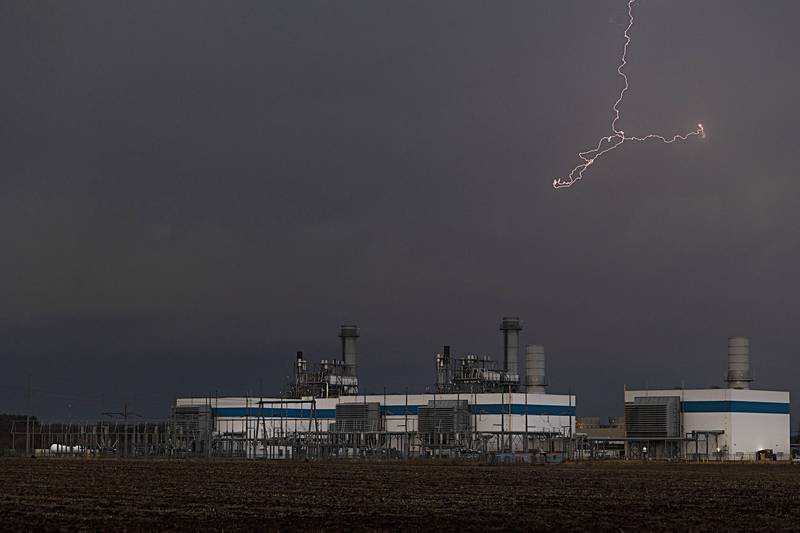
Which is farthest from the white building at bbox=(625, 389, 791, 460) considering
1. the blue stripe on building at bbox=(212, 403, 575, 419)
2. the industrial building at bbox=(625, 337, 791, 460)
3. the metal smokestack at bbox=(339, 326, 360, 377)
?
the metal smokestack at bbox=(339, 326, 360, 377)

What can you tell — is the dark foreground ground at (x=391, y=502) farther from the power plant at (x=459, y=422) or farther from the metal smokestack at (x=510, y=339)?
the metal smokestack at (x=510, y=339)

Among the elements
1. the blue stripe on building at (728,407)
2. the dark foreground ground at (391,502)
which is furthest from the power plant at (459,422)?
the dark foreground ground at (391,502)

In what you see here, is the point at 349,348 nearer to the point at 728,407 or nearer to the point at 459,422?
the point at 459,422

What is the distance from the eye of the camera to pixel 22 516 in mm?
33562

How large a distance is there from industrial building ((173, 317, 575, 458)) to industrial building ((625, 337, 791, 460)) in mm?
6490

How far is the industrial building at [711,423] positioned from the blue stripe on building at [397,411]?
7436mm

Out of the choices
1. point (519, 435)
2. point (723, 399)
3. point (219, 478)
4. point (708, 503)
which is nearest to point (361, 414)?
point (519, 435)

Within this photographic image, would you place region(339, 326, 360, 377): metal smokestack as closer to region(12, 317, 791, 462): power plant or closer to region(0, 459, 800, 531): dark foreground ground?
region(12, 317, 791, 462): power plant

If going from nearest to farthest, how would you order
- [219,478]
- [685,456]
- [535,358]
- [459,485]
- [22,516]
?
1. [22,516]
2. [459,485]
3. [219,478]
4. [685,456]
5. [535,358]

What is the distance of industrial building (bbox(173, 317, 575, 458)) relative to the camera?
107 m

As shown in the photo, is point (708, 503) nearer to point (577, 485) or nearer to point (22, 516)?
point (577, 485)

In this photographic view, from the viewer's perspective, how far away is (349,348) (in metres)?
129

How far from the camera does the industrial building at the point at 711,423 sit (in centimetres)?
10381

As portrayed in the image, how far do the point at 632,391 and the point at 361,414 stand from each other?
79.7ft
